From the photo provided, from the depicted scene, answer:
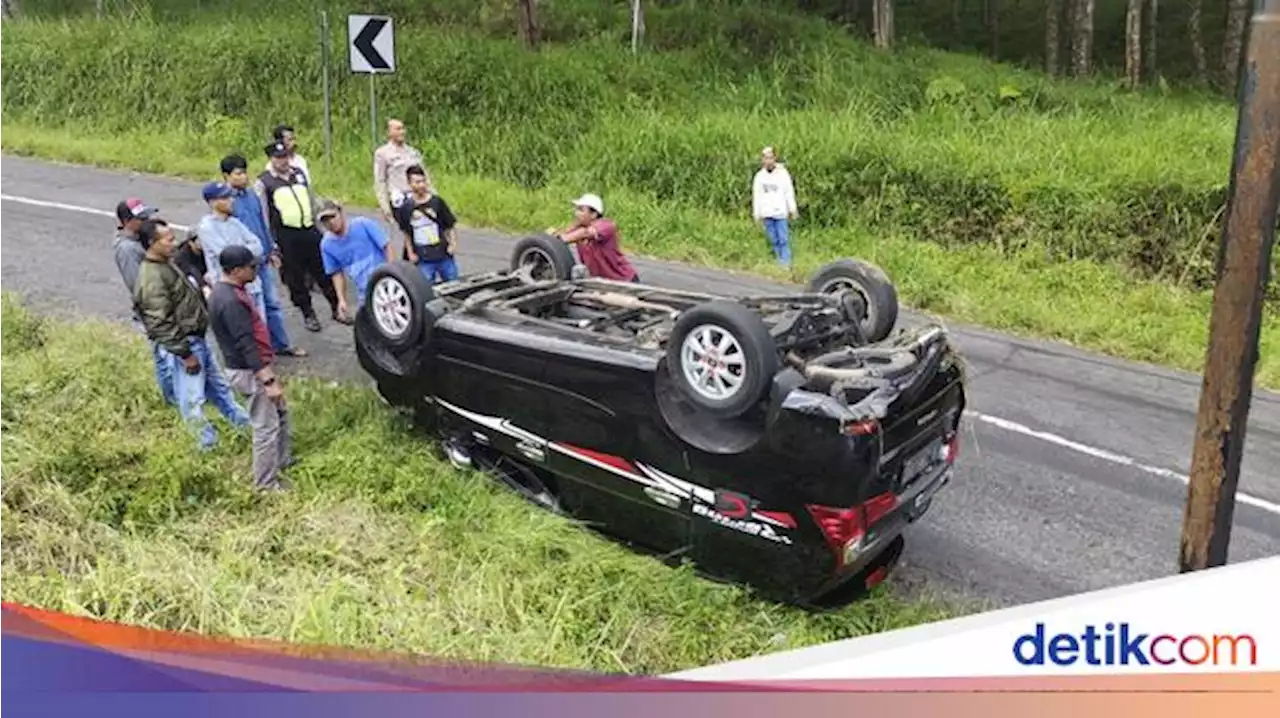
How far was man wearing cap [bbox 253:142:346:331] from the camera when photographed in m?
8.76

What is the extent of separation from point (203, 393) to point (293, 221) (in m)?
2.49

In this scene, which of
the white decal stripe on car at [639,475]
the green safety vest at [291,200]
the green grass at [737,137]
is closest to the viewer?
the white decal stripe on car at [639,475]

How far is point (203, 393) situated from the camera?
675 centimetres

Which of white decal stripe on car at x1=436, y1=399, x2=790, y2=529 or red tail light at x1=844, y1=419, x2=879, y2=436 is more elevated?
red tail light at x1=844, y1=419, x2=879, y2=436

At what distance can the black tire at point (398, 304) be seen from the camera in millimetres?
6242

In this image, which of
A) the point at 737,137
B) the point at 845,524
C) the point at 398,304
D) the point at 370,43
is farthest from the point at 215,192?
the point at 737,137

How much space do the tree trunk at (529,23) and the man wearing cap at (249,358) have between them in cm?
1335

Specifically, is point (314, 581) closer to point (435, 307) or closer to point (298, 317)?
point (435, 307)

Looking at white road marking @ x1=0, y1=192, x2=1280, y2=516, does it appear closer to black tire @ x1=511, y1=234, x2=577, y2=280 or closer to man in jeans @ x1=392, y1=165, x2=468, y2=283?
black tire @ x1=511, y1=234, x2=577, y2=280

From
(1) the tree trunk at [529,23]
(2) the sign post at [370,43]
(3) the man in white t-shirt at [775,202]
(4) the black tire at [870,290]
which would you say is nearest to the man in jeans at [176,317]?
(4) the black tire at [870,290]

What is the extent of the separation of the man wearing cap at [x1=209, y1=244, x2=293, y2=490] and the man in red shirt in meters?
2.44

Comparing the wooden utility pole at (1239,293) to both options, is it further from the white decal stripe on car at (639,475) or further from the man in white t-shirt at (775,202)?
the man in white t-shirt at (775,202)

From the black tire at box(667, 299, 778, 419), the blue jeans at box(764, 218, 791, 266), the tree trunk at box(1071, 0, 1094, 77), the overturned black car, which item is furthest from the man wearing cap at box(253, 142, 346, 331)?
the tree trunk at box(1071, 0, 1094, 77)

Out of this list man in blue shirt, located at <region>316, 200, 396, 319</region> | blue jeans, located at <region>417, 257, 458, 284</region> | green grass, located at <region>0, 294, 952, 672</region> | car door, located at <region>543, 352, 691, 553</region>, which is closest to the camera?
green grass, located at <region>0, 294, 952, 672</region>
